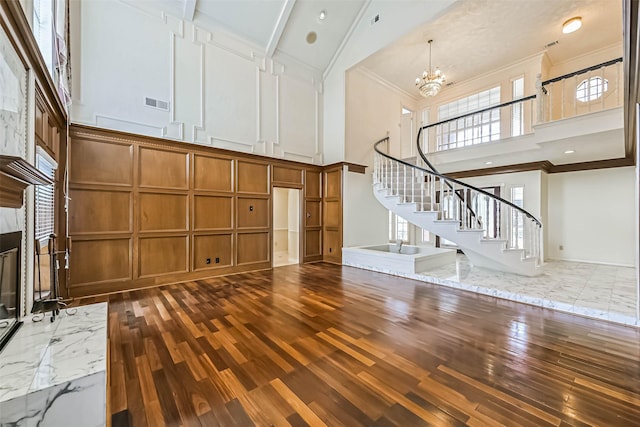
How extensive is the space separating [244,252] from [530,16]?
25.6 ft

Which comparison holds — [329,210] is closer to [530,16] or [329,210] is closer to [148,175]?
[148,175]

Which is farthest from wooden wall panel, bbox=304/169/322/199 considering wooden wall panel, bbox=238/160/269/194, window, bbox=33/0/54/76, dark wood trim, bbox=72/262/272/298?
window, bbox=33/0/54/76

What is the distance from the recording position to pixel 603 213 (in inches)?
239

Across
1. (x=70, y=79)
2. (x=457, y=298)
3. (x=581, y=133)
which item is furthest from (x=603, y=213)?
(x=70, y=79)

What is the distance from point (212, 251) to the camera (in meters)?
5.05

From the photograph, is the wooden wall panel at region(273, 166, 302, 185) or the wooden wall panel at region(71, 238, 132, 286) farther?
the wooden wall panel at region(273, 166, 302, 185)

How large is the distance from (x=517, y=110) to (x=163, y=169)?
8.44 meters

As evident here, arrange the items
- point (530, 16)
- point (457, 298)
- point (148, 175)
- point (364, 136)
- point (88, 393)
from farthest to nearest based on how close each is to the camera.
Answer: point (364, 136)
point (530, 16)
point (148, 175)
point (457, 298)
point (88, 393)

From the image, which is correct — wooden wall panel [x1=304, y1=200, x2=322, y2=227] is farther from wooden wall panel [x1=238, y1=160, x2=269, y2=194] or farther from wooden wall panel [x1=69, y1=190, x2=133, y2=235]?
wooden wall panel [x1=69, y1=190, x2=133, y2=235]

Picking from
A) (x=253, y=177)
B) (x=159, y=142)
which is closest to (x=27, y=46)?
(x=159, y=142)

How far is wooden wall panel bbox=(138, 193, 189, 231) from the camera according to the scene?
4340 mm

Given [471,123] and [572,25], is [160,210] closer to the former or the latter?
[471,123]

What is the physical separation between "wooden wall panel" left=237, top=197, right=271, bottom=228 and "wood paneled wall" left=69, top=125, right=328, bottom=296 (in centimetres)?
2

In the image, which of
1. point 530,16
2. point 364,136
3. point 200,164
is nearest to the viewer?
point 200,164
